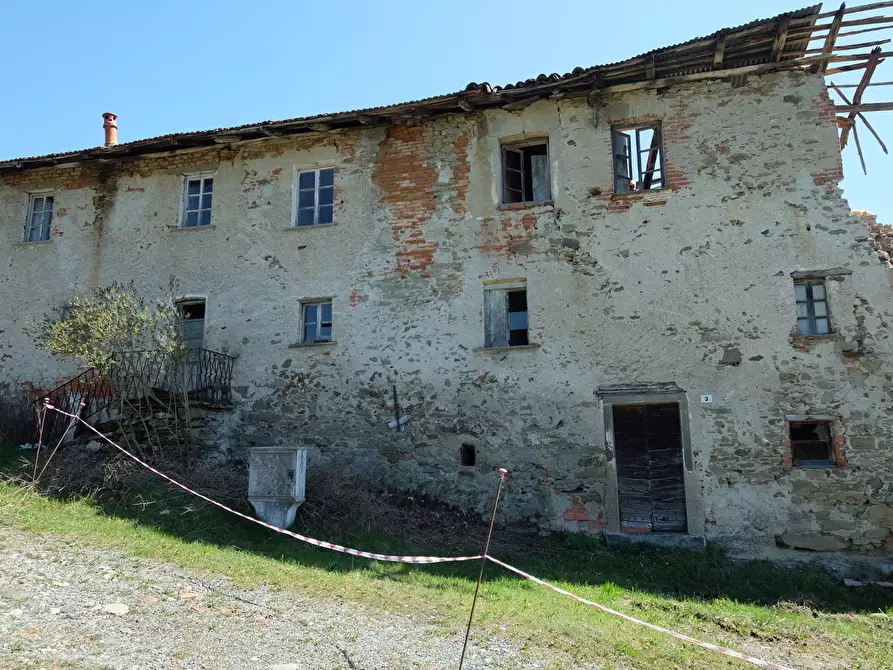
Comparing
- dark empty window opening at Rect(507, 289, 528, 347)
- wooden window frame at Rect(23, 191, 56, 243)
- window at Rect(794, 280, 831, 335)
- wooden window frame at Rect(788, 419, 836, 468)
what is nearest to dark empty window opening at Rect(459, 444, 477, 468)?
dark empty window opening at Rect(507, 289, 528, 347)

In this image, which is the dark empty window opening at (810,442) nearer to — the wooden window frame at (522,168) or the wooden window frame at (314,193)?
the wooden window frame at (522,168)

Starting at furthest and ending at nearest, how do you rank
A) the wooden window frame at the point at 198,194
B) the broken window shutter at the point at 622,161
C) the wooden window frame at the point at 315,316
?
the wooden window frame at the point at 198,194 → the wooden window frame at the point at 315,316 → the broken window shutter at the point at 622,161

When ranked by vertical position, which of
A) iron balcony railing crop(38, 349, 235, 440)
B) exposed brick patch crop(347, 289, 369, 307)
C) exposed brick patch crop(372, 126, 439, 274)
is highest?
exposed brick patch crop(372, 126, 439, 274)

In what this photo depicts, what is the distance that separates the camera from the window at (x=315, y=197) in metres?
13.2

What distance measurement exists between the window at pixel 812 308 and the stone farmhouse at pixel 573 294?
0.03 meters

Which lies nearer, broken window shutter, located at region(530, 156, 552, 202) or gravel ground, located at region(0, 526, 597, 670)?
gravel ground, located at region(0, 526, 597, 670)

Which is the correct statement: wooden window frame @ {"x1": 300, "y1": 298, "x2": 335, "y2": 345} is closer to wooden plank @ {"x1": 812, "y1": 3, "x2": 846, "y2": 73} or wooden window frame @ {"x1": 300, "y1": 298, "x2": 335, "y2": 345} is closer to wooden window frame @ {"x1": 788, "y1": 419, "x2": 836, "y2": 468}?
wooden window frame @ {"x1": 788, "y1": 419, "x2": 836, "y2": 468}

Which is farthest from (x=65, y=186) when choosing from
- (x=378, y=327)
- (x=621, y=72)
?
(x=621, y=72)

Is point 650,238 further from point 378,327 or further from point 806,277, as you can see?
point 378,327

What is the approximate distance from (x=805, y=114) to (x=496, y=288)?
18.3 feet

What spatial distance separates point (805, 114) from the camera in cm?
1117

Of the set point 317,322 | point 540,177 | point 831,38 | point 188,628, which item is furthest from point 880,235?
point 188,628

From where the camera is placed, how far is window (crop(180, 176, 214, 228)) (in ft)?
45.6

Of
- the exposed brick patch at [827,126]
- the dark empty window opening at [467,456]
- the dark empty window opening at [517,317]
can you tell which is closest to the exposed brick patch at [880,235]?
the exposed brick patch at [827,126]
